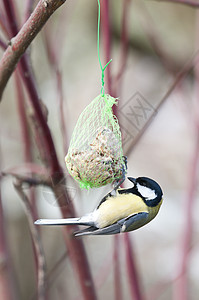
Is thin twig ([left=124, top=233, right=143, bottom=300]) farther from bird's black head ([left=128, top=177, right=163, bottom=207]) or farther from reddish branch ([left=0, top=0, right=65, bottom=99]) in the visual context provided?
reddish branch ([left=0, top=0, right=65, bottom=99])

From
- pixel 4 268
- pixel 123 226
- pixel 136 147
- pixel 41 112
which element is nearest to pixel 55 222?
pixel 123 226

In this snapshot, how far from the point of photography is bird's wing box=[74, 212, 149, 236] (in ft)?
2.46

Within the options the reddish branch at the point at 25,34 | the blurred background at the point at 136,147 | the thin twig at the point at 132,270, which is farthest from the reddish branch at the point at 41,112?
the blurred background at the point at 136,147

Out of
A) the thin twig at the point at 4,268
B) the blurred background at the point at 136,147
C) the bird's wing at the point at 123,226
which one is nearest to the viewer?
the bird's wing at the point at 123,226

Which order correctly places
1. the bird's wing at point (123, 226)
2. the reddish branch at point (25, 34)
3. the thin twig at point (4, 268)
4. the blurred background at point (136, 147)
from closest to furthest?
1. the reddish branch at point (25, 34)
2. the bird's wing at point (123, 226)
3. the thin twig at point (4, 268)
4. the blurred background at point (136, 147)

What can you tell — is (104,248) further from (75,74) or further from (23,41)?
(23,41)

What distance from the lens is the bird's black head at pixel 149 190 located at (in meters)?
0.79

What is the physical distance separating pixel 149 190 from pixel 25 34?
1.10ft

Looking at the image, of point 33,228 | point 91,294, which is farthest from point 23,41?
point 91,294

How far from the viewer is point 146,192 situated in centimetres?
81

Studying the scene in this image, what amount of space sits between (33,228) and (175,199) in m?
1.84

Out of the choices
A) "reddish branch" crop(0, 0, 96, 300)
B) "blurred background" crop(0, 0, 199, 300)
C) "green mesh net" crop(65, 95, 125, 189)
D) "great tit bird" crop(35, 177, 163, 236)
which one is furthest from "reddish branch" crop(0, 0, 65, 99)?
"blurred background" crop(0, 0, 199, 300)

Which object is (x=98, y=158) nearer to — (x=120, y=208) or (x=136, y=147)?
(x=120, y=208)

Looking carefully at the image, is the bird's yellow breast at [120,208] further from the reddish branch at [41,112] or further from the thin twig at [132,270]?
the thin twig at [132,270]
